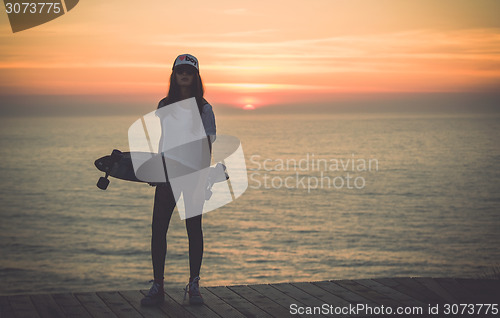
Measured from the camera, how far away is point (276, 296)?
15.0ft

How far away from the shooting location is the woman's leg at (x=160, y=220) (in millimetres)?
4055

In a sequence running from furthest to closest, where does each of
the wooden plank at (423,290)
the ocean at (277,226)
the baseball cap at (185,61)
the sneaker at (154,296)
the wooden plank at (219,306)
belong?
1. the ocean at (277,226)
2. the wooden plank at (423,290)
3. the sneaker at (154,296)
4. the wooden plank at (219,306)
5. the baseball cap at (185,61)

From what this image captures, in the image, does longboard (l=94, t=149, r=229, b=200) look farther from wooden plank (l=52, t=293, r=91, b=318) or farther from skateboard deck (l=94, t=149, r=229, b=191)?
wooden plank (l=52, t=293, r=91, b=318)

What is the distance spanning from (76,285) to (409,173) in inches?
2239

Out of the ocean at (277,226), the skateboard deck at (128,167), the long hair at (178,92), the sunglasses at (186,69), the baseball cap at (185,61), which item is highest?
the baseball cap at (185,61)

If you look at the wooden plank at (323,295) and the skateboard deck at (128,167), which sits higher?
the skateboard deck at (128,167)

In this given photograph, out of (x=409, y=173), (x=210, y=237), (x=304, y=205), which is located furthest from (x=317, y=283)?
(x=409, y=173)

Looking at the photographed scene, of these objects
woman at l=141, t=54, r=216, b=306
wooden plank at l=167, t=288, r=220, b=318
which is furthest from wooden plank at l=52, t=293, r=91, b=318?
wooden plank at l=167, t=288, r=220, b=318

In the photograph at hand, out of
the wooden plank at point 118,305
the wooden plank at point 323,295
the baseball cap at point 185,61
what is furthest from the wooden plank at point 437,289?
the baseball cap at point 185,61

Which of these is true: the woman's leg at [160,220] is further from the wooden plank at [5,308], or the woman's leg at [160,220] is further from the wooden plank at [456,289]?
the wooden plank at [456,289]

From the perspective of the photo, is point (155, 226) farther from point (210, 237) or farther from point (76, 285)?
point (210, 237)

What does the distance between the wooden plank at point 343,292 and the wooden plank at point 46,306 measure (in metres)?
2.12

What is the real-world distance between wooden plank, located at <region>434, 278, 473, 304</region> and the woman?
2090mm

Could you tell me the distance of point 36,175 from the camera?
84.8 m
